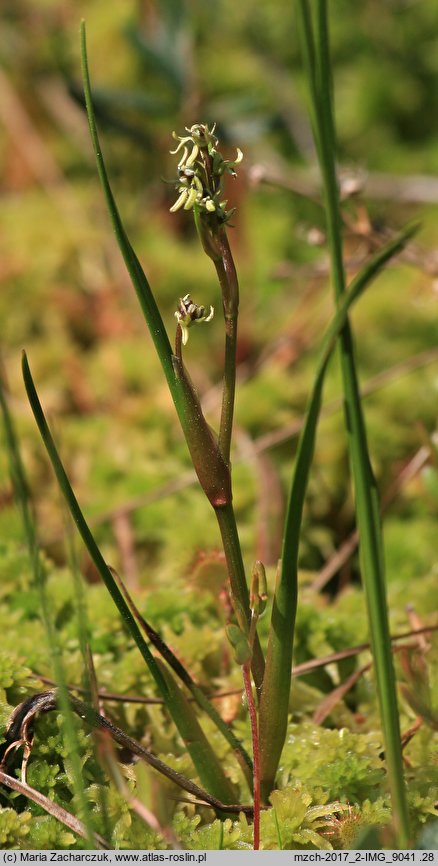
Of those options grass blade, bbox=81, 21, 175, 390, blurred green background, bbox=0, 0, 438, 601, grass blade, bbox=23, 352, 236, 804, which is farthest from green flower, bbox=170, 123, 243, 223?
blurred green background, bbox=0, 0, 438, 601

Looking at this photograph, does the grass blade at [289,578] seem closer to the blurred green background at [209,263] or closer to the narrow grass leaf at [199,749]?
the narrow grass leaf at [199,749]

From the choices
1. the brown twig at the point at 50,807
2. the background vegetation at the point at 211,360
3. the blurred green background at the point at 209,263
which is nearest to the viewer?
the brown twig at the point at 50,807

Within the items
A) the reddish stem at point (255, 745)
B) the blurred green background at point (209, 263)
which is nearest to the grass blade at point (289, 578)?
the reddish stem at point (255, 745)

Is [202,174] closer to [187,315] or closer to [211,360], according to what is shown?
[187,315]

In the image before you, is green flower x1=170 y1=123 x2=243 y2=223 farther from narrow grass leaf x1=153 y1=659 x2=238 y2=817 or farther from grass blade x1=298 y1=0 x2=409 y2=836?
narrow grass leaf x1=153 y1=659 x2=238 y2=817

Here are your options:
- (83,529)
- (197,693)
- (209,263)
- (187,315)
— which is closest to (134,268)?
(187,315)

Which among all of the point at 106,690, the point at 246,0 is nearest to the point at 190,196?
the point at 106,690
